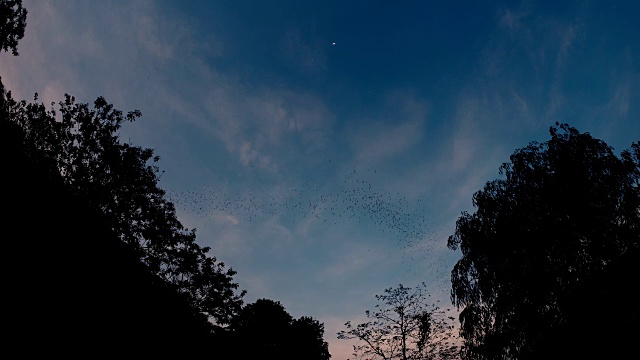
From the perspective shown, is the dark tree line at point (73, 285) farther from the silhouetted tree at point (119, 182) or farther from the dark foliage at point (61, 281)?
the silhouetted tree at point (119, 182)

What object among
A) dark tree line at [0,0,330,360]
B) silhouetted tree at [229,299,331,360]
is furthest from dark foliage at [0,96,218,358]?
silhouetted tree at [229,299,331,360]

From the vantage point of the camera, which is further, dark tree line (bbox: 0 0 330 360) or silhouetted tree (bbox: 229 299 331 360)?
silhouetted tree (bbox: 229 299 331 360)

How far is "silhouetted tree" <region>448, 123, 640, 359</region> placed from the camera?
42.1 feet

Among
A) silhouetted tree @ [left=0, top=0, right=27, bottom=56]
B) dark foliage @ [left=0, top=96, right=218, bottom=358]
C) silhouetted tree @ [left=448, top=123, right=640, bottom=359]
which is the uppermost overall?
silhouetted tree @ [left=0, top=0, right=27, bottom=56]

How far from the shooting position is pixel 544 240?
13.6 m

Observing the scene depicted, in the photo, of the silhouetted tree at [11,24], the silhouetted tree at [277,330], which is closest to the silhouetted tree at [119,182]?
the silhouetted tree at [11,24]

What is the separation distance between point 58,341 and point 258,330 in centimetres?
3682

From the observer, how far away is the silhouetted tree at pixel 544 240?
1283 cm

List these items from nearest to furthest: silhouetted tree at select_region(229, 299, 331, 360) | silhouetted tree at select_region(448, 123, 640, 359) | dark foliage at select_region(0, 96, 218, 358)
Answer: dark foliage at select_region(0, 96, 218, 358)
silhouetted tree at select_region(448, 123, 640, 359)
silhouetted tree at select_region(229, 299, 331, 360)

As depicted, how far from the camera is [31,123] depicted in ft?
58.4

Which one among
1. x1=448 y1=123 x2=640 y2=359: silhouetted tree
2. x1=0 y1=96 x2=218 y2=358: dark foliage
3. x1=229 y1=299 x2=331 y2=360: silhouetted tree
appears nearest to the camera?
x1=0 y1=96 x2=218 y2=358: dark foliage

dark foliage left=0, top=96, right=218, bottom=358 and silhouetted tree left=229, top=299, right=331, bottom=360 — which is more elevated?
silhouetted tree left=229, top=299, right=331, bottom=360

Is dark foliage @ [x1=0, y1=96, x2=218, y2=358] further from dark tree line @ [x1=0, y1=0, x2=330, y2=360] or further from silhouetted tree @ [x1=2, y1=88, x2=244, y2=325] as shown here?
silhouetted tree @ [x1=2, y1=88, x2=244, y2=325]

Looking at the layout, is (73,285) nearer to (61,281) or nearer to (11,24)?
(61,281)
